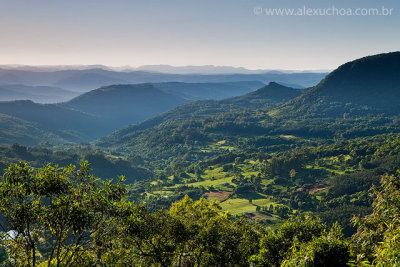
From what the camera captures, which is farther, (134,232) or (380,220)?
(134,232)

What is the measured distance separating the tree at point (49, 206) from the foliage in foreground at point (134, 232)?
0.05 meters

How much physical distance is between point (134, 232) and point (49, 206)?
19.9 feet

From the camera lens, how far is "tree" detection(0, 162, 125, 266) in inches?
564

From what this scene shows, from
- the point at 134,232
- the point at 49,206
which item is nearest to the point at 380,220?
the point at 134,232

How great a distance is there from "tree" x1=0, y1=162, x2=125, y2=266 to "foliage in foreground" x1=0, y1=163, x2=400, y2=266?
0.16 feet

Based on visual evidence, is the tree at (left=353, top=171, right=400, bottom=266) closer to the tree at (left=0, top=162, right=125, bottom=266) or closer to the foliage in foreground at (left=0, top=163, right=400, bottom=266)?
the foliage in foreground at (left=0, top=163, right=400, bottom=266)

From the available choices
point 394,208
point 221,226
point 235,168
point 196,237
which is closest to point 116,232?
point 196,237

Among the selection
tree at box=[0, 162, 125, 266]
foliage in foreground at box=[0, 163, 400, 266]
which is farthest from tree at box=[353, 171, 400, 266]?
tree at box=[0, 162, 125, 266]

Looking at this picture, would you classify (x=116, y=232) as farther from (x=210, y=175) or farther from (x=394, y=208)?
(x=210, y=175)

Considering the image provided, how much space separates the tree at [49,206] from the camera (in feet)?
47.0

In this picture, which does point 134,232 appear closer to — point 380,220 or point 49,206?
point 49,206

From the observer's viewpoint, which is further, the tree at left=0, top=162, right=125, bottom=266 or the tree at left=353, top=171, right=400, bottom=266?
the tree at left=0, top=162, right=125, bottom=266

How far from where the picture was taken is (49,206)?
49.6ft

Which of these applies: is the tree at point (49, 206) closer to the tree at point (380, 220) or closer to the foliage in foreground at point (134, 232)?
the foliage in foreground at point (134, 232)
